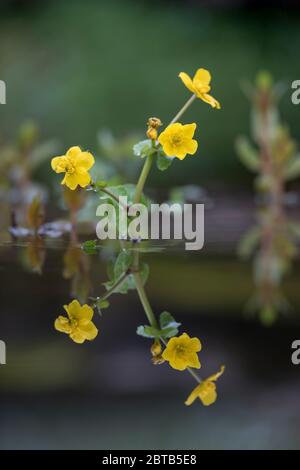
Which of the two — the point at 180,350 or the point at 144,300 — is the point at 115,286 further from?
the point at 180,350

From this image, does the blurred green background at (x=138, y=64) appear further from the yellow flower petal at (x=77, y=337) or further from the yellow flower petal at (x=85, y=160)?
the yellow flower petal at (x=77, y=337)

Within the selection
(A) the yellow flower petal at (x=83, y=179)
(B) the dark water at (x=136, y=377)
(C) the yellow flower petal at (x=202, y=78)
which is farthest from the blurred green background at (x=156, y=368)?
(C) the yellow flower petal at (x=202, y=78)

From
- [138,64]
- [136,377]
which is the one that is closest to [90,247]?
[136,377]

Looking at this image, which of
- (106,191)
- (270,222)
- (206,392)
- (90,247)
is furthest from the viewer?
(270,222)

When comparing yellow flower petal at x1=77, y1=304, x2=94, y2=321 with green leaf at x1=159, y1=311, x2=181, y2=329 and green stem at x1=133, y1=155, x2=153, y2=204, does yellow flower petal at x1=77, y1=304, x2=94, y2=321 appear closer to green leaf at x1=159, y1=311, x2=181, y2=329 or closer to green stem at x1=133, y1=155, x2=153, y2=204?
green leaf at x1=159, y1=311, x2=181, y2=329

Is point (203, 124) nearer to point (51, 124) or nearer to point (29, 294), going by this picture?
point (51, 124)
